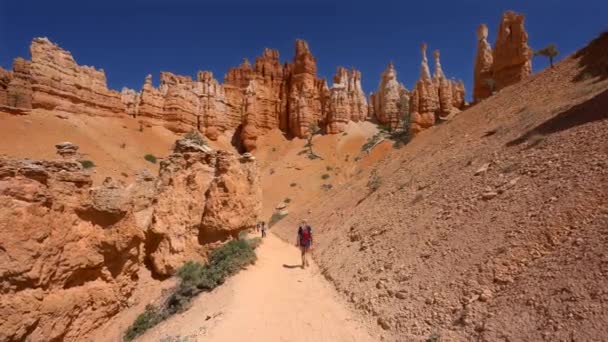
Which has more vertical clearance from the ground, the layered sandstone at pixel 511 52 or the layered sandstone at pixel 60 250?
the layered sandstone at pixel 511 52

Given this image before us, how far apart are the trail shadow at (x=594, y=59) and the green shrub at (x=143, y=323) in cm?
1900

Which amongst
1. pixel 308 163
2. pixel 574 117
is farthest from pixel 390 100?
pixel 574 117

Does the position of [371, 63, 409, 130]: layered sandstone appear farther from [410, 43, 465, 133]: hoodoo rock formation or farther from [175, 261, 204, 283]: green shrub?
[175, 261, 204, 283]: green shrub

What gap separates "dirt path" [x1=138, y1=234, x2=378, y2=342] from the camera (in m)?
6.59

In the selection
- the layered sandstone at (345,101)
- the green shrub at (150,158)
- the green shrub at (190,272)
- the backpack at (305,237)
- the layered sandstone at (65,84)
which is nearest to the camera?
the green shrub at (190,272)

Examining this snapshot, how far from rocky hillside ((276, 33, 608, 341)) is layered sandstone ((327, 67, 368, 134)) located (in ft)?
112

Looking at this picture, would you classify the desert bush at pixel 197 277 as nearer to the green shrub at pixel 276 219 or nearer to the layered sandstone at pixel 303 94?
the green shrub at pixel 276 219

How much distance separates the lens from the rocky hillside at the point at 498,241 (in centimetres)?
514

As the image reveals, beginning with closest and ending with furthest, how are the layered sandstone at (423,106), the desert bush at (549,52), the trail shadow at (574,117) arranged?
the trail shadow at (574,117)
the desert bush at (549,52)
the layered sandstone at (423,106)

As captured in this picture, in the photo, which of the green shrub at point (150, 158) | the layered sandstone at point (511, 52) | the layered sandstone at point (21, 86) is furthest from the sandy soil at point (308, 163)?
the layered sandstone at point (21, 86)

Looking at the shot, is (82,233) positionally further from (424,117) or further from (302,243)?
(424,117)

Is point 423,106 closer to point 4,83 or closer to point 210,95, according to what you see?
point 210,95

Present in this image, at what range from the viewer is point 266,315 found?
731cm

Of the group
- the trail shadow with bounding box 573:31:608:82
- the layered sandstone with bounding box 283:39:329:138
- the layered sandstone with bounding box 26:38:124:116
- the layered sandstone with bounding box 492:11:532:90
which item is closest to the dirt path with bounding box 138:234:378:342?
the trail shadow with bounding box 573:31:608:82
